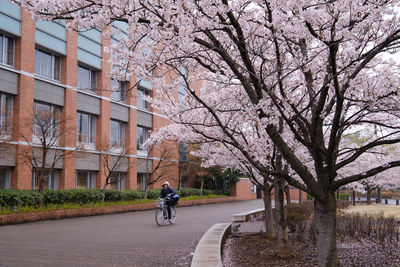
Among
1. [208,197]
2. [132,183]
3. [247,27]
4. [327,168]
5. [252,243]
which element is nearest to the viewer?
[327,168]

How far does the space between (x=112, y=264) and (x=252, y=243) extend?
4909 millimetres

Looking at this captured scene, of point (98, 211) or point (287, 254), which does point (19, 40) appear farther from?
point (287, 254)

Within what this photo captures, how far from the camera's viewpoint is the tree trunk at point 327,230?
5461 millimetres

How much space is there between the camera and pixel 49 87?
2394 cm

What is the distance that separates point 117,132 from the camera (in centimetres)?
3191

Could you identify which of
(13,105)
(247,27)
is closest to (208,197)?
(13,105)

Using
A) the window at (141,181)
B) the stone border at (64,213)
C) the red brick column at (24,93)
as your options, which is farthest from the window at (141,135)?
the red brick column at (24,93)

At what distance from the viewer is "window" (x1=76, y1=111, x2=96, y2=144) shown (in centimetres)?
2698

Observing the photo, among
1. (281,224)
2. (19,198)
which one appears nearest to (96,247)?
(281,224)

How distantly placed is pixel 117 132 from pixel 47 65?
29.3 ft

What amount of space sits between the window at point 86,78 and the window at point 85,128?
199cm

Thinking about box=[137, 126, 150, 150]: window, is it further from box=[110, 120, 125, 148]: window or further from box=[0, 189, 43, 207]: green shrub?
box=[0, 189, 43, 207]: green shrub

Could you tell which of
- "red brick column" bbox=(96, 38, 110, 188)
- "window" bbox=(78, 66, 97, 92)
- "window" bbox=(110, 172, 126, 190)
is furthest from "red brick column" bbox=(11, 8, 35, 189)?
"window" bbox=(110, 172, 126, 190)

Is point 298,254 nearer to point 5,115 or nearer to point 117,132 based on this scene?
point 5,115
